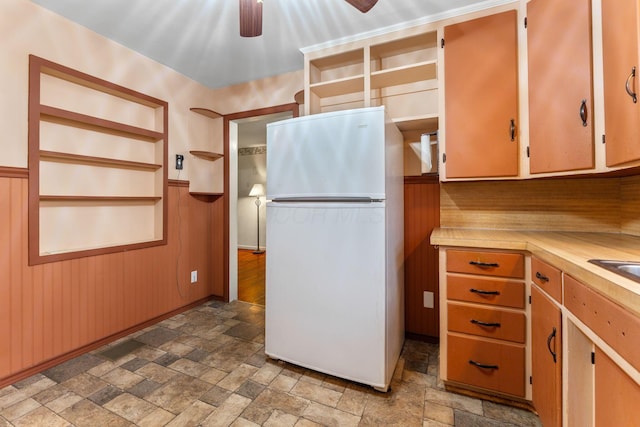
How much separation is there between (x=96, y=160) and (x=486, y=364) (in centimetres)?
291

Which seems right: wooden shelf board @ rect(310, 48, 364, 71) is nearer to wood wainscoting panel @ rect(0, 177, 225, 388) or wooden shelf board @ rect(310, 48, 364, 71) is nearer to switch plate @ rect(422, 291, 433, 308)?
wood wainscoting panel @ rect(0, 177, 225, 388)

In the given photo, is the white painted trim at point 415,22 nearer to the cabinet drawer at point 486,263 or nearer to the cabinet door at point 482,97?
the cabinet door at point 482,97

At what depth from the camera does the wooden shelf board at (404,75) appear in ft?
6.48

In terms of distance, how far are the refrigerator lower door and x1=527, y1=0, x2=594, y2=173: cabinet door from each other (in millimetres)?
974

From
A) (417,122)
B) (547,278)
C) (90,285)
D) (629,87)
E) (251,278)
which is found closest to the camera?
(629,87)

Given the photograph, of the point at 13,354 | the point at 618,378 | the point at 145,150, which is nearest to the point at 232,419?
the point at 13,354

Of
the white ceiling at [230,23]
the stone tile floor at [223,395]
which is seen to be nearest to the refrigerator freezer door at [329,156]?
the white ceiling at [230,23]

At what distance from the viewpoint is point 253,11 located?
128cm

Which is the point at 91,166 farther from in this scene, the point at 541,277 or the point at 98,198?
the point at 541,277

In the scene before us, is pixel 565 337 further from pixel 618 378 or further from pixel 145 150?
pixel 145 150

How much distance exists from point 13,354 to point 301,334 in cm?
173

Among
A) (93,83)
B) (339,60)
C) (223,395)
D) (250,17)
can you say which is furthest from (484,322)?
(93,83)

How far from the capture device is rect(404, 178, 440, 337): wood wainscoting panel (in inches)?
87.0

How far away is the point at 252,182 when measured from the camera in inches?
250
